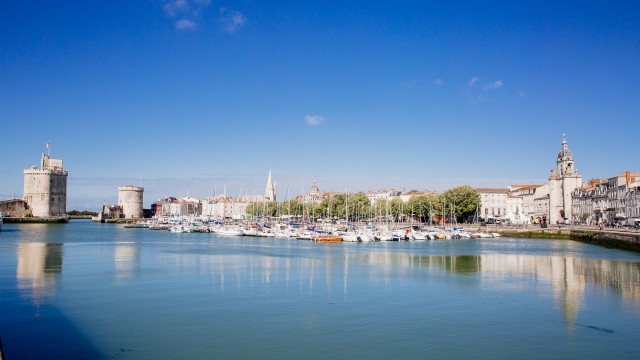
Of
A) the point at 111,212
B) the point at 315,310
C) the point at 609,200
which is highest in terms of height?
the point at 609,200

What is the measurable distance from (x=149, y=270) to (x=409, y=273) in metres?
13.7

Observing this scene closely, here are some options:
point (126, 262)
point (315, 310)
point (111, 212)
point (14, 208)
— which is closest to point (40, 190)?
point (14, 208)

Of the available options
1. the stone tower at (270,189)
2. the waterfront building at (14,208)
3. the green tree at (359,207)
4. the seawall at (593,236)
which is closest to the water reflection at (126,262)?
the seawall at (593,236)

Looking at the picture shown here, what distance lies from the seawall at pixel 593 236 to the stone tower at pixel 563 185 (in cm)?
1435

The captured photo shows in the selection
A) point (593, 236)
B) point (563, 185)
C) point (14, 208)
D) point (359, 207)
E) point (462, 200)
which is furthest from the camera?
point (14, 208)

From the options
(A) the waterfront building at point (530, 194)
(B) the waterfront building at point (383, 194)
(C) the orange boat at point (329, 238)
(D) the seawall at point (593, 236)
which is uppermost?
(B) the waterfront building at point (383, 194)

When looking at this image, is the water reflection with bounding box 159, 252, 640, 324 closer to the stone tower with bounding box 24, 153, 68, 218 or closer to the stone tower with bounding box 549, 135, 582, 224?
the stone tower with bounding box 549, 135, 582, 224

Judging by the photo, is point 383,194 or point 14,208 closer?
point 14,208

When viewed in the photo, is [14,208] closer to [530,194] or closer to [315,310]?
[530,194]

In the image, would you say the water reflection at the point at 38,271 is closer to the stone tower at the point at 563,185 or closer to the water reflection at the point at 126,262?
the water reflection at the point at 126,262

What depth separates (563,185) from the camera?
2985 inches

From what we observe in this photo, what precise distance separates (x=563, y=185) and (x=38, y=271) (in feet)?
225

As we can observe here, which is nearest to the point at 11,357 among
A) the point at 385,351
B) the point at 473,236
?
the point at 385,351

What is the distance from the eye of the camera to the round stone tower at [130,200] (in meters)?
121
